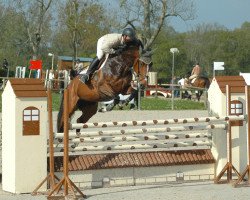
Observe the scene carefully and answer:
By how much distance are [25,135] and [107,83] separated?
283 cm

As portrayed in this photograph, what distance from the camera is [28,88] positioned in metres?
8.22

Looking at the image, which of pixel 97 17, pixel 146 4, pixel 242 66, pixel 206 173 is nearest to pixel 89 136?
pixel 206 173

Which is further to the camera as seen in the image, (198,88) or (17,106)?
(198,88)

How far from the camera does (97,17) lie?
4347 cm

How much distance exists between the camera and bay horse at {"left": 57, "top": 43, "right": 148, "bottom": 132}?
10586 mm

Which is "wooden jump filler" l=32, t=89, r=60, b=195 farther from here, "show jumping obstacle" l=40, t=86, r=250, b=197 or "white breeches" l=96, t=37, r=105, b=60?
"white breeches" l=96, t=37, r=105, b=60

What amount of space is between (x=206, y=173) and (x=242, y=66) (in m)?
52.7

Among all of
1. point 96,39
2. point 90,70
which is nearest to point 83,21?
point 96,39

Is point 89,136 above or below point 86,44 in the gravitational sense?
below

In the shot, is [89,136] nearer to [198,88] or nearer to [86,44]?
[198,88]

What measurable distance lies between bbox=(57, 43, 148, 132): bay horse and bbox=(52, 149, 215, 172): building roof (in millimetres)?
1846

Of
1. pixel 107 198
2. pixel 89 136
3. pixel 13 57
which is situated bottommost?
pixel 107 198

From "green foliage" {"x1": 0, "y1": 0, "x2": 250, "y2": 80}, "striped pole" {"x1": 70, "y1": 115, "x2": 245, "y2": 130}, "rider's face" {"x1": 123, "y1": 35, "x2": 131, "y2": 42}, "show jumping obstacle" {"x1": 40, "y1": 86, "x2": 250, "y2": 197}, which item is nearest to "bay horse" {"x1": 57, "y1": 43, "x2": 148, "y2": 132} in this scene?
"rider's face" {"x1": 123, "y1": 35, "x2": 131, "y2": 42}

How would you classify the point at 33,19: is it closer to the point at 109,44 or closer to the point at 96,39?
the point at 96,39
